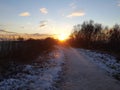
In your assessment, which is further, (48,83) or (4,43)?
(4,43)

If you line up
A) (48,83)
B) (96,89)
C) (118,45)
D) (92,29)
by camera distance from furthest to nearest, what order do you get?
(92,29)
(118,45)
(48,83)
(96,89)

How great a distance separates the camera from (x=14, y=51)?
2264cm

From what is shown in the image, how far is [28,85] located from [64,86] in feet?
6.26

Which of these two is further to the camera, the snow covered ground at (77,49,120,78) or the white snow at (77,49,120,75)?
the white snow at (77,49,120,75)

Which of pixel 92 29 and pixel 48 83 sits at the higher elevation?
pixel 92 29

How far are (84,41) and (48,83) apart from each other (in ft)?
279

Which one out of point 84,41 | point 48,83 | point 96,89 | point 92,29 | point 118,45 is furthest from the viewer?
point 92,29

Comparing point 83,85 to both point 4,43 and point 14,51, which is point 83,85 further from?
point 4,43

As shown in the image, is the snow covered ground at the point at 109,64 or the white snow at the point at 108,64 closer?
the snow covered ground at the point at 109,64

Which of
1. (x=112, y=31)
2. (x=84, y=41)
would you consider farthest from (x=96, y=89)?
(x=112, y=31)

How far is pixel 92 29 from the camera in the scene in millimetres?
105875

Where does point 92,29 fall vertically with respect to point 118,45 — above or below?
above

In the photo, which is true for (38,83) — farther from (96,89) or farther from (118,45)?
(118,45)

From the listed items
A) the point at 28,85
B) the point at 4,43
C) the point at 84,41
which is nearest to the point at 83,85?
the point at 28,85
